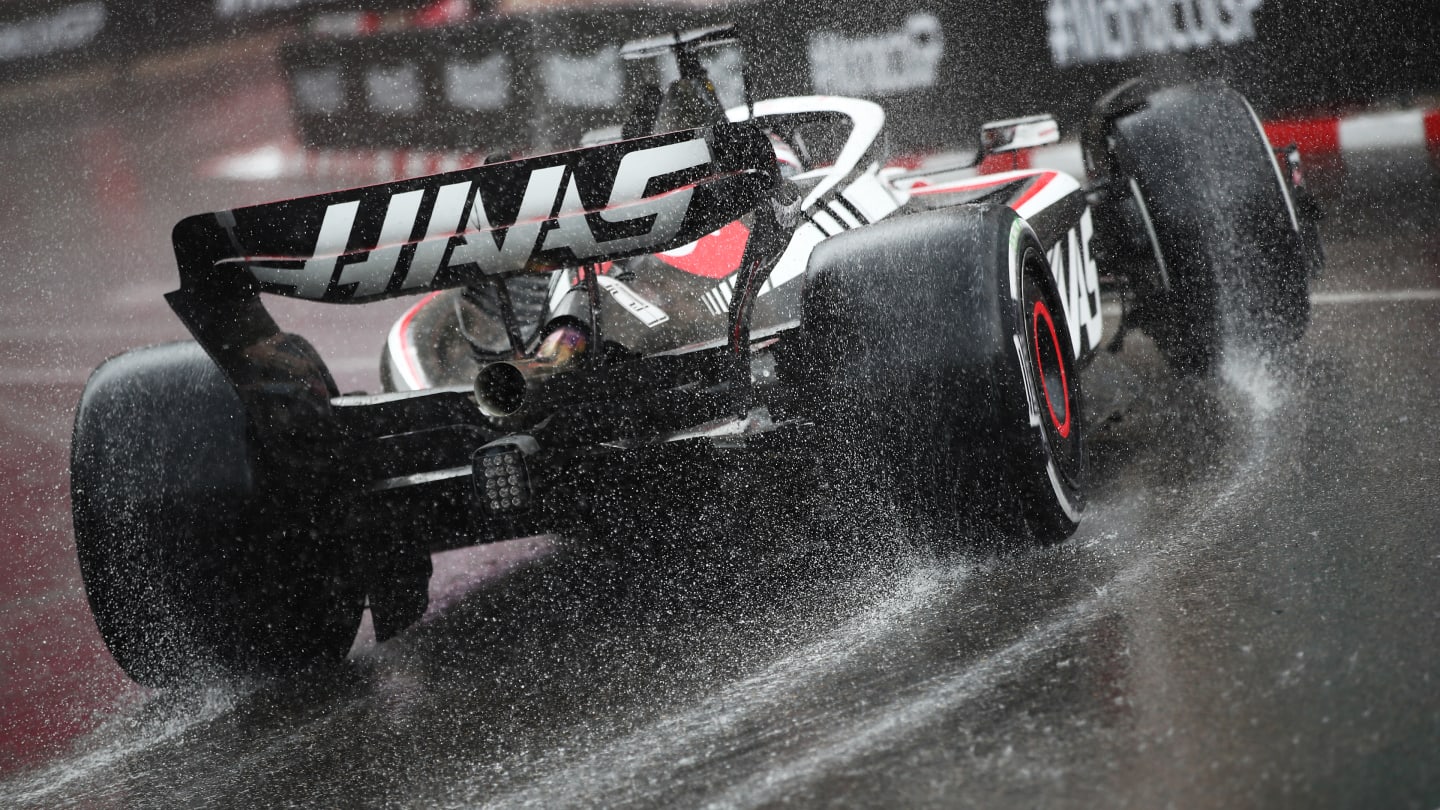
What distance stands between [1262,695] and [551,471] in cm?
156

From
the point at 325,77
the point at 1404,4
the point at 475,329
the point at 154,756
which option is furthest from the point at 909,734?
the point at 325,77

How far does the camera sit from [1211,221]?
15.1 feet

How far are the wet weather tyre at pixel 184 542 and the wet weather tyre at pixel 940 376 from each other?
1.37 meters

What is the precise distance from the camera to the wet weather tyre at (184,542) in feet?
10.6

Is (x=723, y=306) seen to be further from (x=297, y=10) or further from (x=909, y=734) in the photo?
(x=297, y=10)

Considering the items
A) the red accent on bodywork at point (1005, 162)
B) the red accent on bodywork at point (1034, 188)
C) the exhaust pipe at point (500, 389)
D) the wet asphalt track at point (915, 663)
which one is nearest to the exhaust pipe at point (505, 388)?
the exhaust pipe at point (500, 389)

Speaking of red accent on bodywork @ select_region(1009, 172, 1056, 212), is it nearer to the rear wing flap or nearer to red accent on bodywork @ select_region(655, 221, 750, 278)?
red accent on bodywork @ select_region(655, 221, 750, 278)

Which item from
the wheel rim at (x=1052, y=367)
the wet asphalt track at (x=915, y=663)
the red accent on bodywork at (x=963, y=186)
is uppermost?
the red accent on bodywork at (x=963, y=186)

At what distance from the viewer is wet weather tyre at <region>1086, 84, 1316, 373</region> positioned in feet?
15.1

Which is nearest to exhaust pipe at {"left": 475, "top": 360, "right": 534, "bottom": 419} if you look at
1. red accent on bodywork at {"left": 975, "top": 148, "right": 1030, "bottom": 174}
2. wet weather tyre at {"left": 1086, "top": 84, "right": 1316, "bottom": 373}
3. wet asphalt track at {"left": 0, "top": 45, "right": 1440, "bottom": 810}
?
wet asphalt track at {"left": 0, "top": 45, "right": 1440, "bottom": 810}

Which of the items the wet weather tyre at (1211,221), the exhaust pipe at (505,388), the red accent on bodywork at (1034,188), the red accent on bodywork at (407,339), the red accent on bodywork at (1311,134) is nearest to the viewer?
the exhaust pipe at (505,388)

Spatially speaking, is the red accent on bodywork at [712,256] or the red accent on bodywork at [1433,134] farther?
the red accent on bodywork at [1433,134]

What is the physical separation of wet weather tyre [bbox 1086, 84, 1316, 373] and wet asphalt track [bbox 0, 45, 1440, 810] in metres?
0.25

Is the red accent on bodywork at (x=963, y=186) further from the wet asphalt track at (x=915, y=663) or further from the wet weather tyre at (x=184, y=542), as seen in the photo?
the wet weather tyre at (x=184, y=542)
